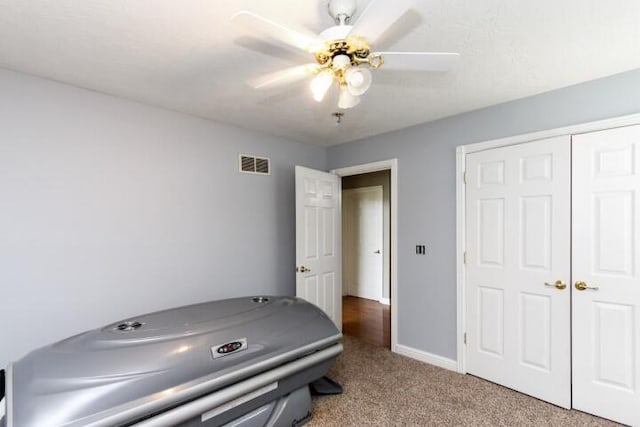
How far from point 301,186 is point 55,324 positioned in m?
2.32

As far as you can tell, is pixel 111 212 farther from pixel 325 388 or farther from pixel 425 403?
pixel 425 403

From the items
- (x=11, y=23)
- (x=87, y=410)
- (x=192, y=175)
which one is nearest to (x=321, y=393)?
(x=87, y=410)

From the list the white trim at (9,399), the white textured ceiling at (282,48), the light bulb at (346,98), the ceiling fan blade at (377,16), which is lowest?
the white trim at (9,399)

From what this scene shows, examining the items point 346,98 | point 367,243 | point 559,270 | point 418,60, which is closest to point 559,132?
point 559,270

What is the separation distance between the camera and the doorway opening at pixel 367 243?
554 centimetres

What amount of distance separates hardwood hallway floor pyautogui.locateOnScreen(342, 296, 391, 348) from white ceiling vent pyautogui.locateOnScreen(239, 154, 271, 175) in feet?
7.43

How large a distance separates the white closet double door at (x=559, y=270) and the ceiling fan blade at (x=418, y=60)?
1459 mm

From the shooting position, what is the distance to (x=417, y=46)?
1.81 m

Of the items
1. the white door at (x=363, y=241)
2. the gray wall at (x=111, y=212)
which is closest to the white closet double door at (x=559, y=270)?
the gray wall at (x=111, y=212)

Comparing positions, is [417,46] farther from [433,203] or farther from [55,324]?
[55,324]

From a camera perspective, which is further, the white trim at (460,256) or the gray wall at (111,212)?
the white trim at (460,256)

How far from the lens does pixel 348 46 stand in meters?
1.40

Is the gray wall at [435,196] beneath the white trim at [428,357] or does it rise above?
above

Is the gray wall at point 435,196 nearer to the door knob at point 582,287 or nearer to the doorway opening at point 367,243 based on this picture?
the door knob at point 582,287
